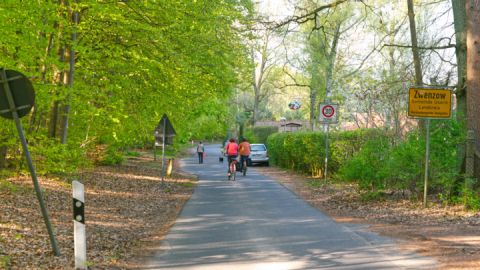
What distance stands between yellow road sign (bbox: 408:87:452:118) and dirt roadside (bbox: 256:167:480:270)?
207 cm

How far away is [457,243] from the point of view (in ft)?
31.0

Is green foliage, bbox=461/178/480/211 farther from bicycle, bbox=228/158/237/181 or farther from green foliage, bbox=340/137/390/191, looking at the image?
bicycle, bbox=228/158/237/181

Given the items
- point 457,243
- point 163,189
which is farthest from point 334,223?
point 163,189

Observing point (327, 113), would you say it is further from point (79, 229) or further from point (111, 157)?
point (79, 229)

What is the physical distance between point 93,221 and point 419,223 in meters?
6.36

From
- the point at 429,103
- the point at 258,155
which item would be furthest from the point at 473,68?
the point at 258,155

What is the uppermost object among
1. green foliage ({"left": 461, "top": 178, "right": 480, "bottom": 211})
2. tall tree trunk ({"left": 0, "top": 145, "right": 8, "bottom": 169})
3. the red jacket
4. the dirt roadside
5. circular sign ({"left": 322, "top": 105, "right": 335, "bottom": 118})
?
circular sign ({"left": 322, "top": 105, "right": 335, "bottom": 118})

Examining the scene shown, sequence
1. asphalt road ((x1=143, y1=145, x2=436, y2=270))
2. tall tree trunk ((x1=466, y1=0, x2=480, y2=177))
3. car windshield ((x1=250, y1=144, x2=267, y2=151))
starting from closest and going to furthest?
asphalt road ((x1=143, y1=145, x2=436, y2=270)), tall tree trunk ((x1=466, y1=0, x2=480, y2=177)), car windshield ((x1=250, y1=144, x2=267, y2=151))

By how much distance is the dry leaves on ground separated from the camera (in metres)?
8.35

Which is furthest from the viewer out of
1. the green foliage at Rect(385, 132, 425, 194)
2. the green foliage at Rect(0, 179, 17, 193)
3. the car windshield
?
the car windshield

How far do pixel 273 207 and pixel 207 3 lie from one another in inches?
280

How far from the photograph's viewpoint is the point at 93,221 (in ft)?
40.4

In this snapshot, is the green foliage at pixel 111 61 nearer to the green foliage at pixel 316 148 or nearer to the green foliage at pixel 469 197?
the green foliage at pixel 316 148

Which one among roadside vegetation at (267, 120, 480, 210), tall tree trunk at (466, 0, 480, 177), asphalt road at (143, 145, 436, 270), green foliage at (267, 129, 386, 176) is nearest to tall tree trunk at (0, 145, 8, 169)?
asphalt road at (143, 145, 436, 270)
